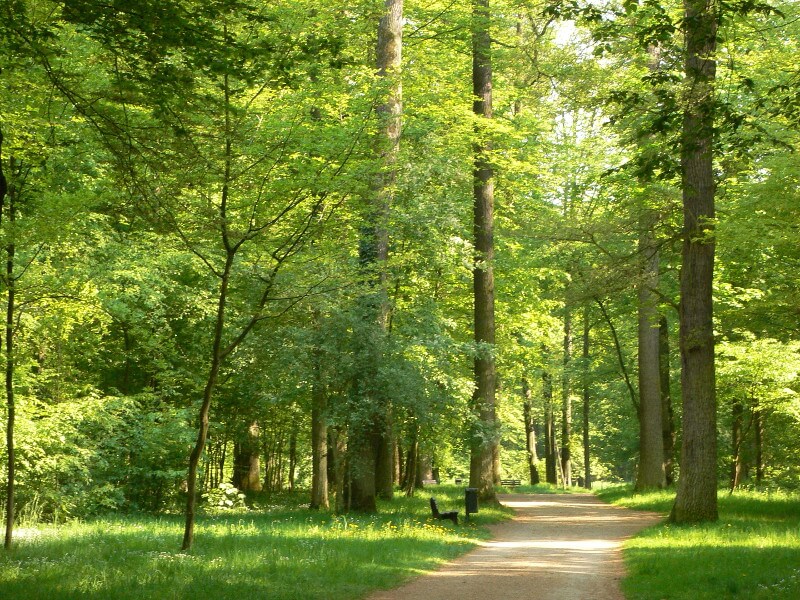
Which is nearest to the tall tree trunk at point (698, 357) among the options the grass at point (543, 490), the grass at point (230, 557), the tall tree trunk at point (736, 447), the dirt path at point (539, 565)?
the dirt path at point (539, 565)

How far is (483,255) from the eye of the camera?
22.2m

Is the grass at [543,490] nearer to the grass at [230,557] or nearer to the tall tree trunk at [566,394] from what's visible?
the tall tree trunk at [566,394]

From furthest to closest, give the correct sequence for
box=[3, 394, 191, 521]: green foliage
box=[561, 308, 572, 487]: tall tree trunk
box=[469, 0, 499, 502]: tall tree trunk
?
1. box=[561, 308, 572, 487]: tall tree trunk
2. box=[469, 0, 499, 502]: tall tree trunk
3. box=[3, 394, 191, 521]: green foliage

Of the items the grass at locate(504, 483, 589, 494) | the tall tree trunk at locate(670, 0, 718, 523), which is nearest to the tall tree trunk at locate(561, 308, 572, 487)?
the grass at locate(504, 483, 589, 494)

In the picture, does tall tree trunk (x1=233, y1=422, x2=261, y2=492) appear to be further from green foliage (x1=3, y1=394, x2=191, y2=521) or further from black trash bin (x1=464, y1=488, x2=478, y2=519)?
black trash bin (x1=464, y1=488, x2=478, y2=519)

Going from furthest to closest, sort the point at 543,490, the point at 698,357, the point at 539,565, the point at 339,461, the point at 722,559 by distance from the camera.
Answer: the point at 543,490 → the point at 339,461 → the point at 698,357 → the point at 539,565 → the point at 722,559

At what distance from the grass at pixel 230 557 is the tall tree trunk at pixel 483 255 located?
5.23 metres

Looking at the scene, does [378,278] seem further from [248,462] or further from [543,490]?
[543,490]

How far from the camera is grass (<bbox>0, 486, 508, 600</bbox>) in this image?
843 centimetres

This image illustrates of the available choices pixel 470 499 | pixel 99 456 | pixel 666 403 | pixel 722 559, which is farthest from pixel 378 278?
pixel 666 403

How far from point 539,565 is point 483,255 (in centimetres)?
1112

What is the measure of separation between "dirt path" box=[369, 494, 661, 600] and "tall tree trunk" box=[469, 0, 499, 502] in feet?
6.04

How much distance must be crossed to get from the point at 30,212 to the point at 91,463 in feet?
23.8

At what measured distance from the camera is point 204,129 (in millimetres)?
9766
